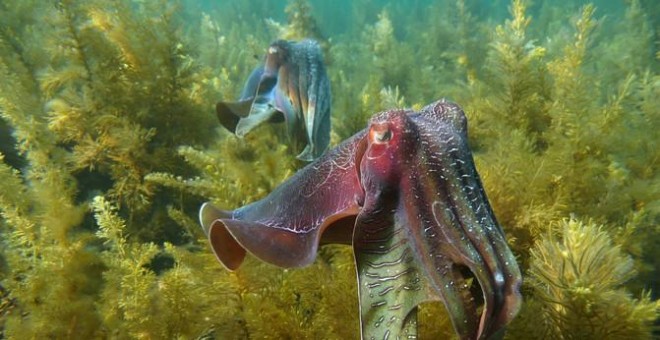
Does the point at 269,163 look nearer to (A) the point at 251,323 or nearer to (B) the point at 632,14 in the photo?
(A) the point at 251,323

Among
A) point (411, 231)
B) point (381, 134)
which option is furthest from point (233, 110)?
point (411, 231)

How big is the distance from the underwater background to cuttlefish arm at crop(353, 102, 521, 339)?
32.5 inches

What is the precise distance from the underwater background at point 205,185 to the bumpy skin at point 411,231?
70 cm

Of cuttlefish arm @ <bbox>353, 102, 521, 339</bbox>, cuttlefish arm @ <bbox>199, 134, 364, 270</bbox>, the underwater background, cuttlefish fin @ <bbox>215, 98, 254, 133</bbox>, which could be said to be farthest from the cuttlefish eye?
cuttlefish fin @ <bbox>215, 98, 254, 133</bbox>

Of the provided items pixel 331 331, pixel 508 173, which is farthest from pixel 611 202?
pixel 331 331

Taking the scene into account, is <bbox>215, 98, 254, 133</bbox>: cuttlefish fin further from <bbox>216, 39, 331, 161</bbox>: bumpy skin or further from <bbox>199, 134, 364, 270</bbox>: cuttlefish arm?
<bbox>199, 134, 364, 270</bbox>: cuttlefish arm

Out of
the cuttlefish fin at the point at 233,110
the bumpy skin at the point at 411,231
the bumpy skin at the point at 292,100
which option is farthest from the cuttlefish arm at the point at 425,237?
the cuttlefish fin at the point at 233,110

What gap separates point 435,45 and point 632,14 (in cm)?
441

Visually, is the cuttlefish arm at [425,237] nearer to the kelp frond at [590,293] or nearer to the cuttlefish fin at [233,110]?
the kelp frond at [590,293]

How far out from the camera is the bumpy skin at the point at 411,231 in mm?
1576

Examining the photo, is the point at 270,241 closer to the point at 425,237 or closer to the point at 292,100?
the point at 425,237

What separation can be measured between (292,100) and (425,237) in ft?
7.95

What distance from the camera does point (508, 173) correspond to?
10.3 feet

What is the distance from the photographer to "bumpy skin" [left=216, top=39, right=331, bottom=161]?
3.70 meters
